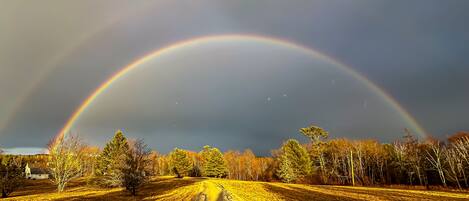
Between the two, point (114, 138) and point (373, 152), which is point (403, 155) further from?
point (114, 138)

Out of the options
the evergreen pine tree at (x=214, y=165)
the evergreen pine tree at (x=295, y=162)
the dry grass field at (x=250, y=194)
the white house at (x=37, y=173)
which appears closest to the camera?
the dry grass field at (x=250, y=194)

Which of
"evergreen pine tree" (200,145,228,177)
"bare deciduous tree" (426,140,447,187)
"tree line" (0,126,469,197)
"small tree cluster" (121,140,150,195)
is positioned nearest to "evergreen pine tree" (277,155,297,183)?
"tree line" (0,126,469,197)

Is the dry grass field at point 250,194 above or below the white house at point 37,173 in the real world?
below

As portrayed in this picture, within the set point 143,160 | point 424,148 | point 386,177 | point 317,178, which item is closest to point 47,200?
point 143,160

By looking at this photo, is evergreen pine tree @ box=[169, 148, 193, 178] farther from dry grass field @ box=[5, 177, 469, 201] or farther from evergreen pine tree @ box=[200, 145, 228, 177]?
dry grass field @ box=[5, 177, 469, 201]

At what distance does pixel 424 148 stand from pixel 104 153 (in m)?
76.8

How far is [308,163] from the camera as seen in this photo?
244 ft

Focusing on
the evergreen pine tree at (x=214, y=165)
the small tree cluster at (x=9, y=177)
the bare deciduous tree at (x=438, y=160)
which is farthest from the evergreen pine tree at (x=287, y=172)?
the small tree cluster at (x=9, y=177)

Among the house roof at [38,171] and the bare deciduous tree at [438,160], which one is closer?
the bare deciduous tree at [438,160]

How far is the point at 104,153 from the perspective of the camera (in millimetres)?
65688

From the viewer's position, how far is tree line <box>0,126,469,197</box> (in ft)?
132

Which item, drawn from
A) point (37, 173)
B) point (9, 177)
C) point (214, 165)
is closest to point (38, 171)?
point (37, 173)

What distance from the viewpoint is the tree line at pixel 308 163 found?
40.1m

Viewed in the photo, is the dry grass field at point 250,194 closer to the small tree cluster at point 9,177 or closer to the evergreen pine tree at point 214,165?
the small tree cluster at point 9,177
